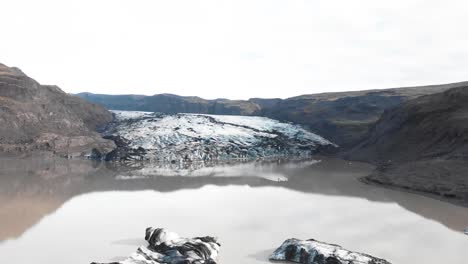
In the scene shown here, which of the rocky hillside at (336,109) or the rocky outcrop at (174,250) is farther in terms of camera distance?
the rocky hillside at (336,109)

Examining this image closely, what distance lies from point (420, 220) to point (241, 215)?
8932mm

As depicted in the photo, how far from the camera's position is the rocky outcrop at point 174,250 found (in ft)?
43.1

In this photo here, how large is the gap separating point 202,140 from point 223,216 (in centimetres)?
4555

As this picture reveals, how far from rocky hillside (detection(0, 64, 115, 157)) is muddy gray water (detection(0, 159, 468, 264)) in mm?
18807

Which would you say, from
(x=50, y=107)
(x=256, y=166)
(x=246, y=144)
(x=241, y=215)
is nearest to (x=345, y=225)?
(x=241, y=215)

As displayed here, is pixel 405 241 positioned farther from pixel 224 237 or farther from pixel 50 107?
pixel 50 107

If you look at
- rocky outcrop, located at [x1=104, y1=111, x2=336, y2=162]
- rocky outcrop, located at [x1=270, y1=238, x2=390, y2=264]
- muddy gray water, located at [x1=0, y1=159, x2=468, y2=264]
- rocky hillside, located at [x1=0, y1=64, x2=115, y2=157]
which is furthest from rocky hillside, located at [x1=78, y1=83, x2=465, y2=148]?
rocky outcrop, located at [x1=270, y1=238, x2=390, y2=264]

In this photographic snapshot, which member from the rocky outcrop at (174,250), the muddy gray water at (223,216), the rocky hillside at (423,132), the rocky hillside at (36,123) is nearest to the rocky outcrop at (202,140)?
the rocky hillside at (36,123)

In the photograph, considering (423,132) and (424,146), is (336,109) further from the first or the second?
(424,146)

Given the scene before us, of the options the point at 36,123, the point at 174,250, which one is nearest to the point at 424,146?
the point at 174,250

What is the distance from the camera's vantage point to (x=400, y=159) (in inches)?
1848

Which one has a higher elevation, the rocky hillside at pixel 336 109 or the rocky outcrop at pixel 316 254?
the rocky hillside at pixel 336 109

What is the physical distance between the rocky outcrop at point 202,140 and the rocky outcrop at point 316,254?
45.1 meters

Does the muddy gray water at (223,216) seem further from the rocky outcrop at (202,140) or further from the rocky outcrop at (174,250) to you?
the rocky outcrop at (202,140)
